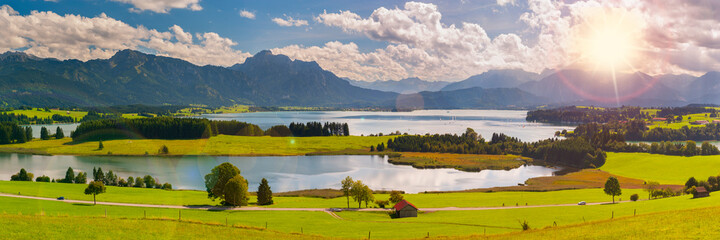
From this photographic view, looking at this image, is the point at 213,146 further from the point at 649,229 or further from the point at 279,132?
the point at 649,229

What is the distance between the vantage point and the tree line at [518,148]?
417 ft

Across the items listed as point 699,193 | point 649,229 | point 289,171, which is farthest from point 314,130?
point 649,229

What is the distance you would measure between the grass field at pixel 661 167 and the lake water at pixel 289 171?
19.5 meters

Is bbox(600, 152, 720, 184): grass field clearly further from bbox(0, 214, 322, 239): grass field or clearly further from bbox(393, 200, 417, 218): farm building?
bbox(0, 214, 322, 239): grass field

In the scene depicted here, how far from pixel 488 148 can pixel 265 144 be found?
80326mm

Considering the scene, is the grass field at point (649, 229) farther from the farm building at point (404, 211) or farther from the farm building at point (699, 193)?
the farm building at point (699, 193)

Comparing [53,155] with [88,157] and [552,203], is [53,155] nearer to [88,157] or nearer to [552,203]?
[88,157]

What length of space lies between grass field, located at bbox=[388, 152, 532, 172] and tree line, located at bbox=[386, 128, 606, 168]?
620cm

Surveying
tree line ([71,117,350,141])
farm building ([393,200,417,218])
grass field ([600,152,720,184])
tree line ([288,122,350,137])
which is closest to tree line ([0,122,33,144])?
tree line ([71,117,350,141])

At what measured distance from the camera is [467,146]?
5891 inches

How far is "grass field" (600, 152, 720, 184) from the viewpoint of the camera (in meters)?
96.3

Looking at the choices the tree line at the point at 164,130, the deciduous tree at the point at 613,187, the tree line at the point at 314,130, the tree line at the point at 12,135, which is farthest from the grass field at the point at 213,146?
the deciduous tree at the point at 613,187

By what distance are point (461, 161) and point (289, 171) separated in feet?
174

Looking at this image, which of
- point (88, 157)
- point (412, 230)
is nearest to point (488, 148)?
point (412, 230)
